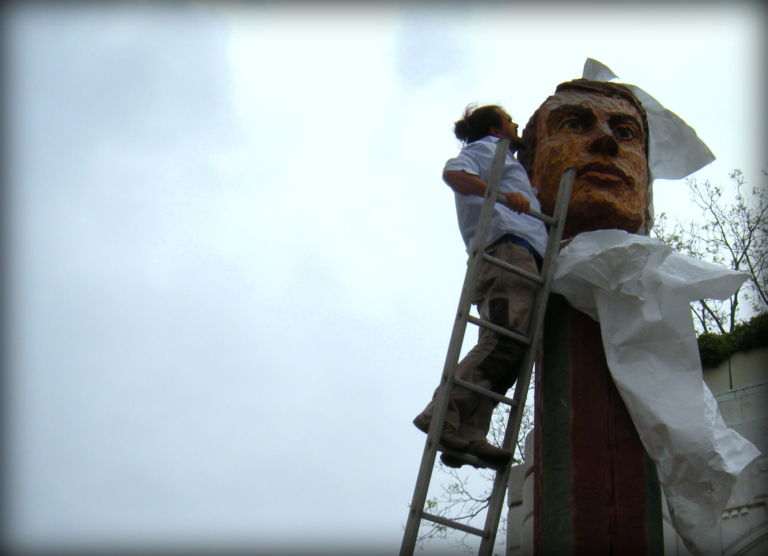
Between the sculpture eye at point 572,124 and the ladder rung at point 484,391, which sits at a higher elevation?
the sculpture eye at point 572,124

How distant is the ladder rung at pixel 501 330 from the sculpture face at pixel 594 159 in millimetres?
759

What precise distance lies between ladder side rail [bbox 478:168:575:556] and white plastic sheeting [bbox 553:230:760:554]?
0.10 meters

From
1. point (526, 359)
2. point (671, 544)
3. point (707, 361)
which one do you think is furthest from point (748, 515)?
point (526, 359)

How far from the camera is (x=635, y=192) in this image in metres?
5.16

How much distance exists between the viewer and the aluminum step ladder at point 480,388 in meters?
4.18

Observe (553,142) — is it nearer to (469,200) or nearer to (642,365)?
(469,200)

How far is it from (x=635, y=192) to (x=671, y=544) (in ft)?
9.01

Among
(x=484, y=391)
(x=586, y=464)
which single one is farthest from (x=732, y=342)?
(x=484, y=391)

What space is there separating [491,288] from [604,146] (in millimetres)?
965

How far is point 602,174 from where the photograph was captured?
509 centimetres

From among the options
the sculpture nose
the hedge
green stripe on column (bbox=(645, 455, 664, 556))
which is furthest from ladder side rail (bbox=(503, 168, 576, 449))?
the hedge

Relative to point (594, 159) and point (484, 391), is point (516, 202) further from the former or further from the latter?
point (484, 391)

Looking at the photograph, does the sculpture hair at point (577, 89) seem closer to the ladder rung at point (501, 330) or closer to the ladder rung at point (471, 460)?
the ladder rung at point (501, 330)

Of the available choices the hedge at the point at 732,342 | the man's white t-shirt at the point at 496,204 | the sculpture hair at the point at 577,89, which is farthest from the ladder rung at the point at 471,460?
the hedge at the point at 732,342
